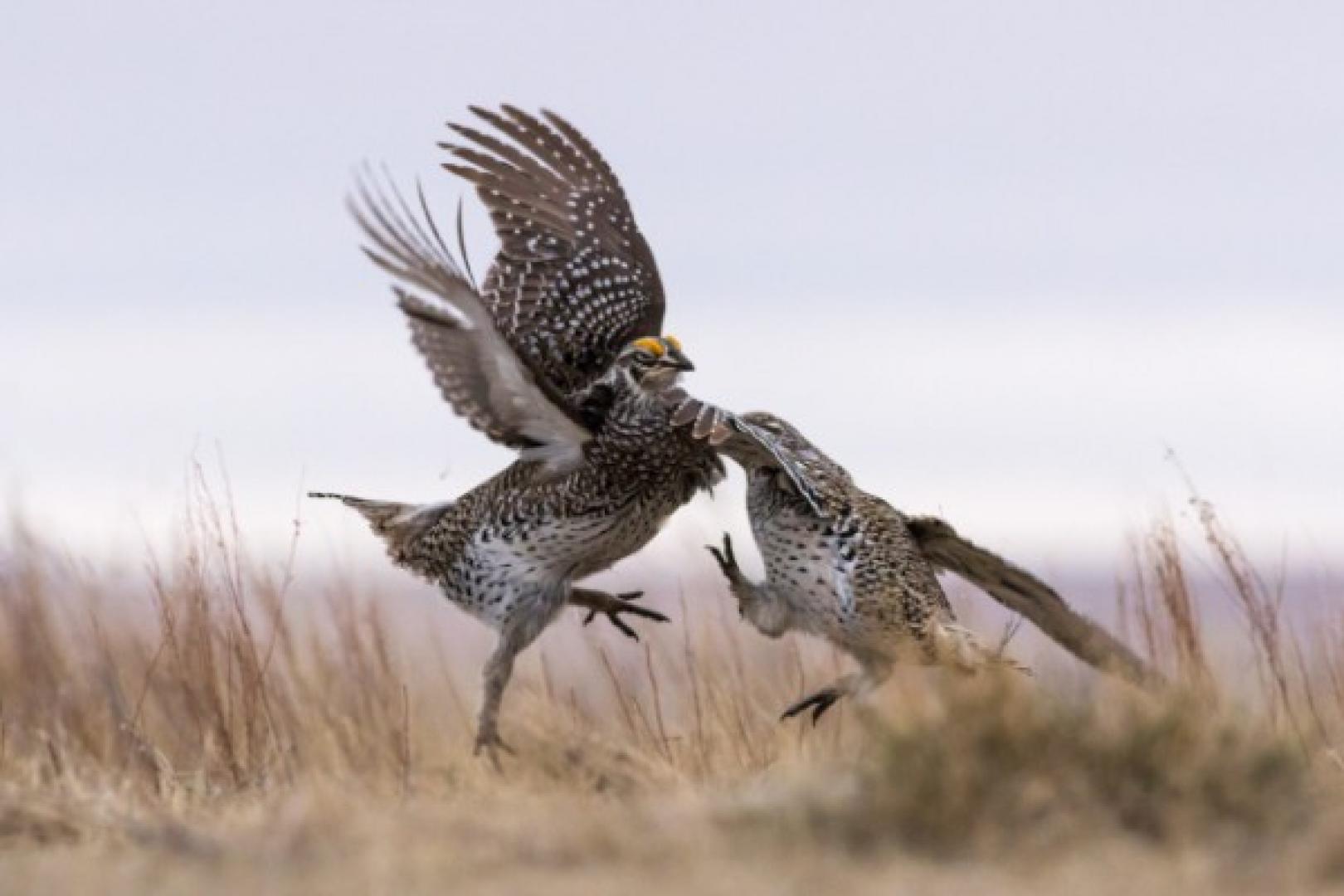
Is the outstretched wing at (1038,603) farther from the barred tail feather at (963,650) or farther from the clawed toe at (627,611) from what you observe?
the clawed toe at (627,611)

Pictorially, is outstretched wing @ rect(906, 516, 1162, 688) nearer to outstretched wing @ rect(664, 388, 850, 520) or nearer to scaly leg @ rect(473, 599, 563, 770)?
outstretched wing @ rect(664, 388, 850, 520)

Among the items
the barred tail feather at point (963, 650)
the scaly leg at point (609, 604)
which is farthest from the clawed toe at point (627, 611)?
the barred tail feather at point (963, 650)

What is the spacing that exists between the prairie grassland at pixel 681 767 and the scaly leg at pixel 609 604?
0.28 metres

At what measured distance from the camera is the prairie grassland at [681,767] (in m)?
5.00

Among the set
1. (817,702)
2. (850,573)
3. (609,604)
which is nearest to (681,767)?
(817,702)

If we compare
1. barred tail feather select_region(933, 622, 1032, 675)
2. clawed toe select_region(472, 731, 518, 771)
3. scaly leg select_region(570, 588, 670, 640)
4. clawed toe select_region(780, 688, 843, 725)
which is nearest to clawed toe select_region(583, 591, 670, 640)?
scaly leg select_region(570, 588, 670, 640)

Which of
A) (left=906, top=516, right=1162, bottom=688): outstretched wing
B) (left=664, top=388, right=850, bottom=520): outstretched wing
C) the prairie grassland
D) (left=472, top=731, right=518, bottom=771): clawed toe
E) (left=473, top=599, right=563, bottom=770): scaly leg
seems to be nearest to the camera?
the prairie grassland

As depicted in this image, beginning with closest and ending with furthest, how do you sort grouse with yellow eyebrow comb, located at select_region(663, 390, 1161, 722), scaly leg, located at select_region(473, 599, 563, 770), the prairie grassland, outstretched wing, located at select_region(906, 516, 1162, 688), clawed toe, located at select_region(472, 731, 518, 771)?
1. the prairie grassland
2. grouse with yellow eyebrow comb, located at select_region(663, 390, 1161, 722)
3. clawed toe, located at select_region(472, 731, 518, 771)
4. outstretched wing, located at select_region(906, 516, 1162, 688)
5. scaly leg, located at select_region(473, 599, 563, 770)

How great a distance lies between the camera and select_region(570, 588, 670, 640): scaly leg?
8.35 meters

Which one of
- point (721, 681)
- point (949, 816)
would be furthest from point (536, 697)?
point (949, 816)

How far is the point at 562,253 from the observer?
889cm

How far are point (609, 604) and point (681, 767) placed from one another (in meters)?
1.17

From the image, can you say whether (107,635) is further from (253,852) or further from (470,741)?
(253,852)

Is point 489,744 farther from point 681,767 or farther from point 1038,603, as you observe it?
point 1038,603
